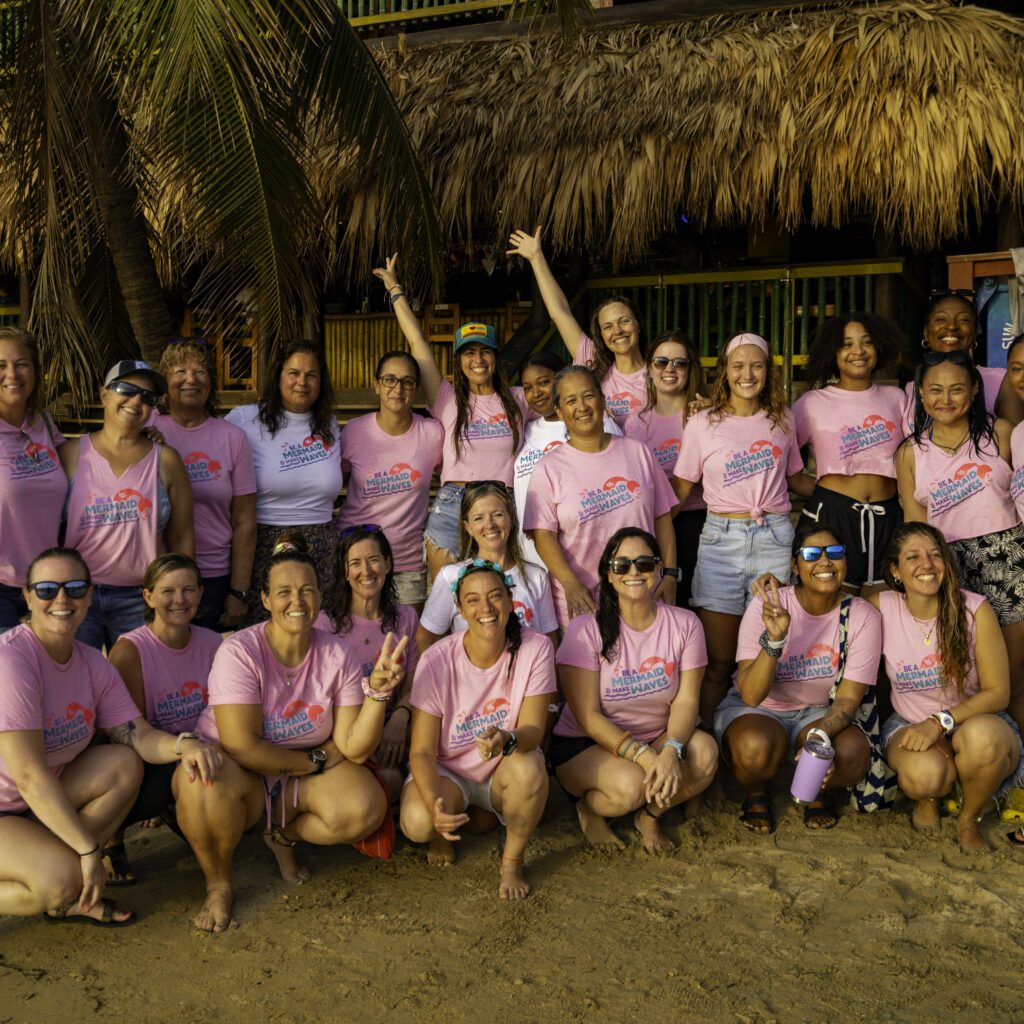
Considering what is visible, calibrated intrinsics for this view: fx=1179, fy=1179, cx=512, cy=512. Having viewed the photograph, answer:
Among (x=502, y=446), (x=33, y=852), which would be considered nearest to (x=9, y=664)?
(x=33, y=852)

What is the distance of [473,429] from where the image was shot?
5102 mm

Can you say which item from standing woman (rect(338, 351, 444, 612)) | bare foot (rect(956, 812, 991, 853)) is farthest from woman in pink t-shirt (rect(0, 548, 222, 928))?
bare foot (rect(956, 812, 991, 853))

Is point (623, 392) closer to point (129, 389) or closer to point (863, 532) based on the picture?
point (863, 532)

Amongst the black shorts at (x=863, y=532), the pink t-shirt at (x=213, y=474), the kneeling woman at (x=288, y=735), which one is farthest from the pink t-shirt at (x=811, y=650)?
the pink t-shirt at (x=213, y=474)

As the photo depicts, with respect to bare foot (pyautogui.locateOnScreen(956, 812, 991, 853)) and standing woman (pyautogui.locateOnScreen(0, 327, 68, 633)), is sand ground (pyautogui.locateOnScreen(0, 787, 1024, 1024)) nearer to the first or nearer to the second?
bare foot (pyautogui.locateOnScreen(956, 812, 991, 853))

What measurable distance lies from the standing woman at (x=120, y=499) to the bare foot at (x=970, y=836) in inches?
121

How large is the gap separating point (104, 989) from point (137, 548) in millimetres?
1631

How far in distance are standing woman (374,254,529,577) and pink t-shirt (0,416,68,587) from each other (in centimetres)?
153

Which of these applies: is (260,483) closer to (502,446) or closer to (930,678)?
(502,446)

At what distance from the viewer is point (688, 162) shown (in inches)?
295

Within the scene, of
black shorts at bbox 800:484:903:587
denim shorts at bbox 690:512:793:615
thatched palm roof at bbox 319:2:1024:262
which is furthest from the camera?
thatched palm roof at bbox 319:2:1024:262

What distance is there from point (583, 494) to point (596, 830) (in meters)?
1.27

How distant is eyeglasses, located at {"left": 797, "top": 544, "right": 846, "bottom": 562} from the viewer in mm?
4320

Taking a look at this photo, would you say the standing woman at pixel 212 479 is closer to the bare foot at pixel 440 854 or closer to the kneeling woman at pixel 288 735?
the kneeling woman at pixel 288 735
